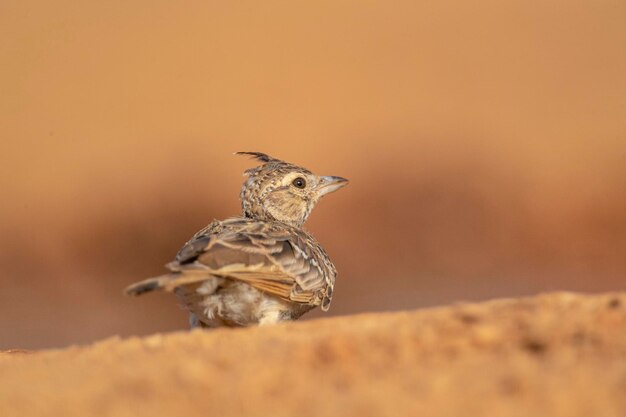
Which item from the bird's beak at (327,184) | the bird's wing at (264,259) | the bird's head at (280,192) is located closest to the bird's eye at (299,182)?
the bird's head at (280,192)

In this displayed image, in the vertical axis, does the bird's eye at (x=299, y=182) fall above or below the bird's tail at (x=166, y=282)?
above

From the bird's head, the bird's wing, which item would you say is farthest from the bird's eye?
the bird's wing

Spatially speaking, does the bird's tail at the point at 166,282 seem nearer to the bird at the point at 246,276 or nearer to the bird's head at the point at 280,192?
the bird at the point at 246,276

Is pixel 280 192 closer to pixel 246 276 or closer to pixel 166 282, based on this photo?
pixel 246 276

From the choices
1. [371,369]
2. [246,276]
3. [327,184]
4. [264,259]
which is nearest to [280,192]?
[327,184]

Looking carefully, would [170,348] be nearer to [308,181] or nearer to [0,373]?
[0,373]

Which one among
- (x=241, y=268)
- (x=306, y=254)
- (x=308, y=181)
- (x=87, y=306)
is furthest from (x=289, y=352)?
(x=87, y=306)

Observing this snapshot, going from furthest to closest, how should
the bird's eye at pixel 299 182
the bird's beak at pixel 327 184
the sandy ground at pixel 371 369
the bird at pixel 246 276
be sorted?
1. the bird's beak at pixel 327 184
2. the bird's eye at pixel 299 182
3. the bird at pixel 246 276
4. the sandy ground at pixel 371 369
